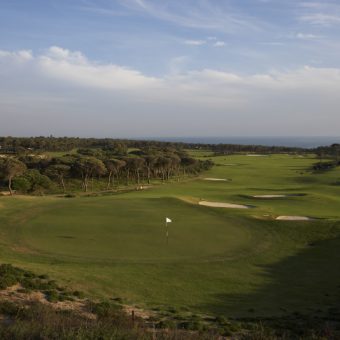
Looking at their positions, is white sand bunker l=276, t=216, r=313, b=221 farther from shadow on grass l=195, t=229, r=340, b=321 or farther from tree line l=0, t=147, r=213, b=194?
tree line l=0, t=147, r=213, b=194

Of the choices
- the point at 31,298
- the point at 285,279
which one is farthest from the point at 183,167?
the point at 31,298

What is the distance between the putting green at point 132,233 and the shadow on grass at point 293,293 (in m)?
3.26

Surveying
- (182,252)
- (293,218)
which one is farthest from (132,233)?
(293,218)

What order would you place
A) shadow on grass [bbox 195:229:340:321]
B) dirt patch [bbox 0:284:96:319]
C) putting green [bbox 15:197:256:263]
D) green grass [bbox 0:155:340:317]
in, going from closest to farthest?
1. dirt patch [bbox 0:284:96:319]
2. shadow on grass [bbox 195:229:340:321]
3. green grass [bbox 0:155:340:317]
4. putting green [bbox 15:197:256:263]

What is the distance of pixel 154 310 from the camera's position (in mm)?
Answer: 16438

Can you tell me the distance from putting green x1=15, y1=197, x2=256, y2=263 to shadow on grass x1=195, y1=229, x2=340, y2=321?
3.26 meters

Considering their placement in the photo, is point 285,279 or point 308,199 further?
point 308,199

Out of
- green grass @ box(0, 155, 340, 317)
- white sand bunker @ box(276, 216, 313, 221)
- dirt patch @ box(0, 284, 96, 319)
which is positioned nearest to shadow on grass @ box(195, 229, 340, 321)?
green grass @ box(0, 155, 340, 317)

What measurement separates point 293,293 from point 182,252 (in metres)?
7.08

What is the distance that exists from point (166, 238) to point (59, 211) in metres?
11.2

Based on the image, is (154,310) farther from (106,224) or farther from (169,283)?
(106,224)

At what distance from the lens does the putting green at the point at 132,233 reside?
24.7 metres

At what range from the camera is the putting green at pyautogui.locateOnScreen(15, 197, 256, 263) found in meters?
24.7

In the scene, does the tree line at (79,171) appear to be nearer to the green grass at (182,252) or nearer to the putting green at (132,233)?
the green grass at (182,252)
